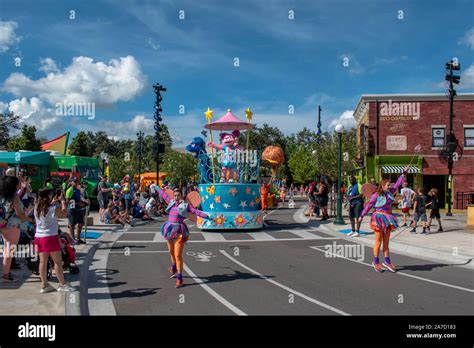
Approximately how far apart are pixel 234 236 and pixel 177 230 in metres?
7.09

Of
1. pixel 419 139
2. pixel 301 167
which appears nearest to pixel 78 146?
pixel 301 167

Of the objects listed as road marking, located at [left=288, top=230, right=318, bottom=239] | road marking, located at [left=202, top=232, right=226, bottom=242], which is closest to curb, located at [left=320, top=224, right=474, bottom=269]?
road marking, located at [left=288, top=230, right=318, bottom=239]

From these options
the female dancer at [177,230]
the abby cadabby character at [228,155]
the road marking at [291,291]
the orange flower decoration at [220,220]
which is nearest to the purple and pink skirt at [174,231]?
the female dancer at [177,230]

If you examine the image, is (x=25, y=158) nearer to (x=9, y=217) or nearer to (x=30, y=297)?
(x=9, y=217)

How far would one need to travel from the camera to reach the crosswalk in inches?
537

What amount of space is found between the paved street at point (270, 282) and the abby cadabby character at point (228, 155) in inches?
154

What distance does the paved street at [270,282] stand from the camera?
640 cm

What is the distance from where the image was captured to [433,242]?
41.5ft

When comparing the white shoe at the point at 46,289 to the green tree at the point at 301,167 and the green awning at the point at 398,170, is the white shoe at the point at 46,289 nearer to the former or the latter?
the green awning at the point at 398,170

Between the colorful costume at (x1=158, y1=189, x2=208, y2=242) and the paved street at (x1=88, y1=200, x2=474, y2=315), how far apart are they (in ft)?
2.89

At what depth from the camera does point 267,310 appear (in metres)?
6.25

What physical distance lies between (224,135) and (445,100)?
1969cm

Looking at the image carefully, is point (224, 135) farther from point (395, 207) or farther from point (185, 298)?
point (395, 207)
